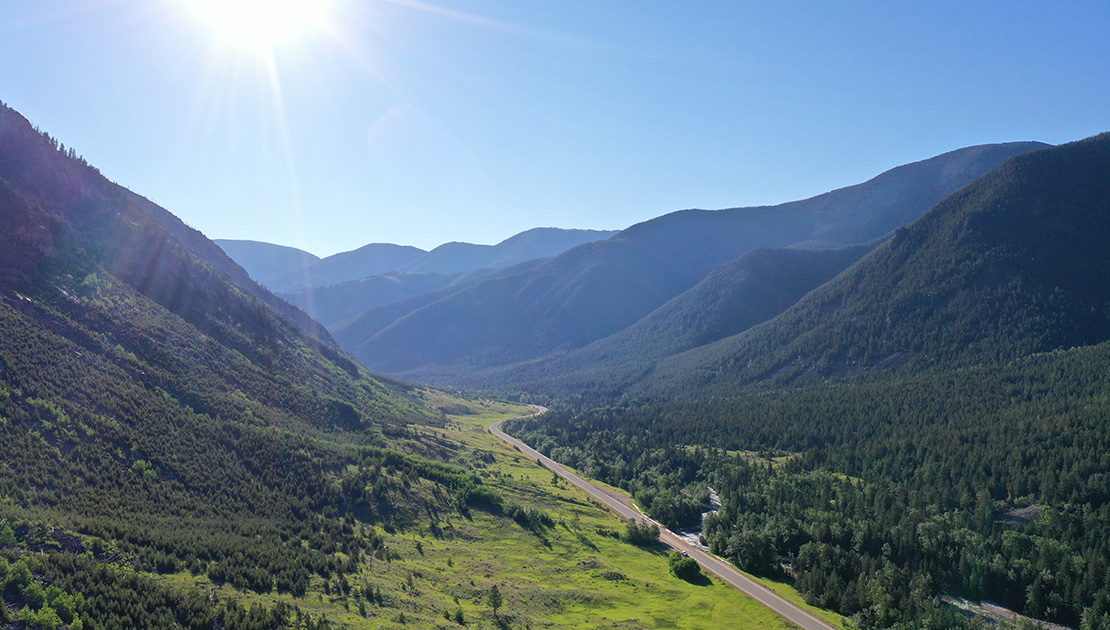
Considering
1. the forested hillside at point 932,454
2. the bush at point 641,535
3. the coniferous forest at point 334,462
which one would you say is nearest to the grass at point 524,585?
the coniferous forest at point 334,462

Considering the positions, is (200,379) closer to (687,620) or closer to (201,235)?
(687,620)

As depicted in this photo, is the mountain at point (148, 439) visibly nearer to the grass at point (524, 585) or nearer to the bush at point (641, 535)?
the grass at point (524, 585)

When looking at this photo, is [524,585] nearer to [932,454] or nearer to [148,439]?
[148,439]

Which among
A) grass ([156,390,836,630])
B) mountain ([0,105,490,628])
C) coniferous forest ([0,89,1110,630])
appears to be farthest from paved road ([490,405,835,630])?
mountain ([0,105,490,628])

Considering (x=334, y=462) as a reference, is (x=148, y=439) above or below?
above

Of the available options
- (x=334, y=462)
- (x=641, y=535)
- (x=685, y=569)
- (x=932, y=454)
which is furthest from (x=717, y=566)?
(x=932, y=454)
